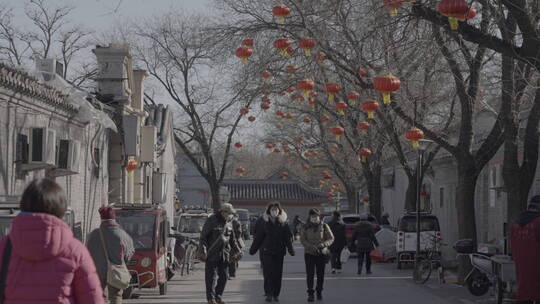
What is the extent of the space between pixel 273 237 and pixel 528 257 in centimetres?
552

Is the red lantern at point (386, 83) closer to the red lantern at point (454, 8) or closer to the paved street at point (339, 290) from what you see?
the paved street at point (339, 290)

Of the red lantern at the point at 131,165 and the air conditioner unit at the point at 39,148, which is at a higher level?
the red lantern at the point at 131,165

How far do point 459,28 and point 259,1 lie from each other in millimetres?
12221

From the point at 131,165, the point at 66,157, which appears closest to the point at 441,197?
the point at 131,165

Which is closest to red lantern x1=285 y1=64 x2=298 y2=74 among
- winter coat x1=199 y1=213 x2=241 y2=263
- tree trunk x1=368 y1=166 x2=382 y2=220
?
winter coat x1=199 y1=213 x2=241 y2=263

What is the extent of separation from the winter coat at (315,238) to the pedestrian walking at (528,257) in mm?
5711

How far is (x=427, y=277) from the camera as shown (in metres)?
21.5

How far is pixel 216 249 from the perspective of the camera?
49.9ft

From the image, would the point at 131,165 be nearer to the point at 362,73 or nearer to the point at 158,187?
the point at 158,187

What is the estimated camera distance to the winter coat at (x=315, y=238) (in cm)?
1706

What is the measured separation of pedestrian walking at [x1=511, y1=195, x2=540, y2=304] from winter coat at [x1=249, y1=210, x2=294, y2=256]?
5.11 metres

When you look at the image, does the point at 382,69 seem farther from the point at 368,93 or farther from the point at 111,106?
the point at 111,106

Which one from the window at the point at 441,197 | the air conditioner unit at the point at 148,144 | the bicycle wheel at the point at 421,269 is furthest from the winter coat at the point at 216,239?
the window at the point at 441,197

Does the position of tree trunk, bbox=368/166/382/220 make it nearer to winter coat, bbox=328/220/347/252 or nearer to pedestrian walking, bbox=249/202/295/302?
winter coat, bbox=328/220/347/252
